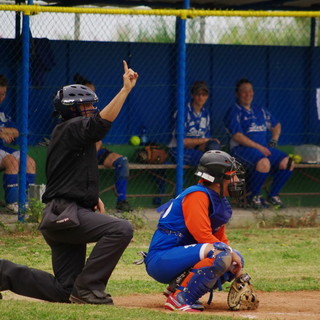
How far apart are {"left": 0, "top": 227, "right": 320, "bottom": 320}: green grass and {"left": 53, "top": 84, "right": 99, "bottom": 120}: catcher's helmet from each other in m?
1.45

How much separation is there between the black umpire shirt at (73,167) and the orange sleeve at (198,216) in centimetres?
71

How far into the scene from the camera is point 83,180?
6832 millimetres

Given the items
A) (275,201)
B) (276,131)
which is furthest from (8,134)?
(276,131)

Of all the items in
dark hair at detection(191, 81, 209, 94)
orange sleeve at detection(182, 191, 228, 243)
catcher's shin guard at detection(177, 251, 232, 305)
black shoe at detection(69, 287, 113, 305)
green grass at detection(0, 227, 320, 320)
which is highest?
dark hair at detection(191, 81, 209, 94)

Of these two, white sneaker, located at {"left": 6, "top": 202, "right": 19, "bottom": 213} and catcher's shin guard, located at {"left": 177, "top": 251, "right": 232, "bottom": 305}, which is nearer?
catcher's shin guard, located at {"left": 177, "top": 251, "right": 232, "bottom": 305}

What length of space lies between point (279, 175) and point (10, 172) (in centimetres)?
→ 415

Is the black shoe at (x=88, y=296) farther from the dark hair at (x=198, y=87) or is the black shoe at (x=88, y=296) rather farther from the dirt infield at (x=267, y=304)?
the dark hair at (x=198, y=87)

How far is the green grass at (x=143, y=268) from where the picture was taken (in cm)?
632

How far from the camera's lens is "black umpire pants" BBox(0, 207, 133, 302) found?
680 cm

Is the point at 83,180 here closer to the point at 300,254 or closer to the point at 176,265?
the point at 176,265

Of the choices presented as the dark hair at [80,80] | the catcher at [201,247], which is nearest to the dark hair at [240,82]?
the dark hair at [80,80]

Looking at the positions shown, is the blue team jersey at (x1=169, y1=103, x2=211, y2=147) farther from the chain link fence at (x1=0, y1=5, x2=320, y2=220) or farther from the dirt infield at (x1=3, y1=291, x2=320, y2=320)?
the dirt infield at (x1=3, y1=291, x2=320, y2=320)

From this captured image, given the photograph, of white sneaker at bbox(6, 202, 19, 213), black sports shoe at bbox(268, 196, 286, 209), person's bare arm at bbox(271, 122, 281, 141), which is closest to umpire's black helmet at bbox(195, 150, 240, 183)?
white sneaker at bbox(6, 202, 19, 213)

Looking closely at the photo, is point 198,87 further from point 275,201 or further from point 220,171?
point 220,171
